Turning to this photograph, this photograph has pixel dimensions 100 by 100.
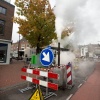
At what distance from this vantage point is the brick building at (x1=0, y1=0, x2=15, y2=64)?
1920cm

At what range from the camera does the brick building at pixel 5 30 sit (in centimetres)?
1920

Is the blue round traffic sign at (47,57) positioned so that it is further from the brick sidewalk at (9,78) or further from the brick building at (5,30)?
the brick building at (5,30)

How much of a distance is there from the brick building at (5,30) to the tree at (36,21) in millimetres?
4422

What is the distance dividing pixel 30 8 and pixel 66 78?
1012 centimetres

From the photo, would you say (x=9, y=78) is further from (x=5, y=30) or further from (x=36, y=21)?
(x=5, y=30)

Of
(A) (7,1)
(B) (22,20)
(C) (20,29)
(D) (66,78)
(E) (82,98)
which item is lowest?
(E) (82,98)

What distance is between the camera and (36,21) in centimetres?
1491

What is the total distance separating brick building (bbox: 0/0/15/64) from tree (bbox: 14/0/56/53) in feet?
14.5

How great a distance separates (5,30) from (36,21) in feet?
22.0

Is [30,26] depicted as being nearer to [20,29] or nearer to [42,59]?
[20,29]

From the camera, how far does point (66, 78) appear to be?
746 centimetres

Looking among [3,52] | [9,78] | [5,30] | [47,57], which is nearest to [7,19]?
[5,30]

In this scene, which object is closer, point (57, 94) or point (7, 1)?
point (57, 94)

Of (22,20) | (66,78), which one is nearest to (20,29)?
(22,20)
